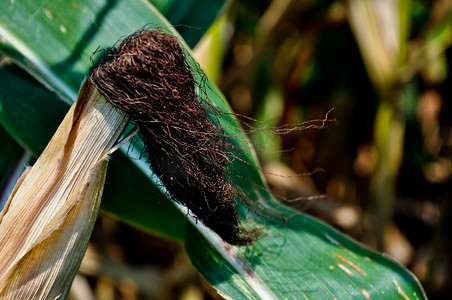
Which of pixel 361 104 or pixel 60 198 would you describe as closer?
pixel 60 198

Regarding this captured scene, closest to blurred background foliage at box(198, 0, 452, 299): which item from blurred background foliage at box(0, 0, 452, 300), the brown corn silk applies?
blurred background foliage at box(0, 0, 452, 300)

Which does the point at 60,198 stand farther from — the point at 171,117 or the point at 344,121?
the point at 344,121

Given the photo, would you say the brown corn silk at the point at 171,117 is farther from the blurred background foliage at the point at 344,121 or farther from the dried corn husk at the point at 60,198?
the blurred background foliage at the point at 344,121

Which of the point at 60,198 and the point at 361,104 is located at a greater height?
the point at 60,198

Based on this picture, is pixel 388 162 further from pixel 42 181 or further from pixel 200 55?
pixel 42 181

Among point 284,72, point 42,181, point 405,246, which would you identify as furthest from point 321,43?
point 42,181

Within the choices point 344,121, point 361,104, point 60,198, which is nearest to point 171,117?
point 60,198
